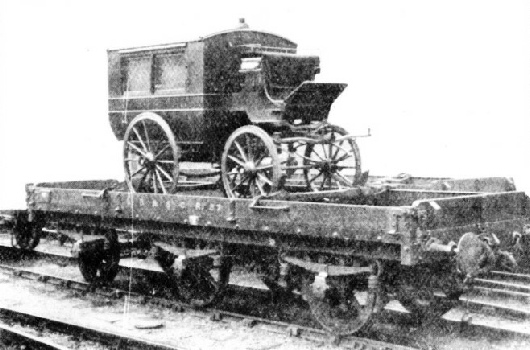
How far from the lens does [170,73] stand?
9.19 metres

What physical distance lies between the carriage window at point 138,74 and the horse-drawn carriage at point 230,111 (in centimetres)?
1

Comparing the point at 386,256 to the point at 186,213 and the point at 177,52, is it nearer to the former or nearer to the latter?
the point at 186,213

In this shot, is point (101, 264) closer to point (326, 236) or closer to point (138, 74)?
point (138, 74)

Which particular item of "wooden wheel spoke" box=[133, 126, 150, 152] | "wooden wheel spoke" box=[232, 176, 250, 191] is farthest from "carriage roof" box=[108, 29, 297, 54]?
"wooden wheel spoke" box=[232, 176, 250, 191]

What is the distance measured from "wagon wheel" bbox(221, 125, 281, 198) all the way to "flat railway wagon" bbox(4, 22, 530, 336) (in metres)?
0.02

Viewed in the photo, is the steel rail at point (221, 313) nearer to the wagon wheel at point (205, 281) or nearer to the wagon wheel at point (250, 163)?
the wagon wheel at point (205, 281)

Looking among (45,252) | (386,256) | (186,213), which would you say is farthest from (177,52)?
(45,252)

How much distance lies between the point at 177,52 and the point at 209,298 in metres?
2.92

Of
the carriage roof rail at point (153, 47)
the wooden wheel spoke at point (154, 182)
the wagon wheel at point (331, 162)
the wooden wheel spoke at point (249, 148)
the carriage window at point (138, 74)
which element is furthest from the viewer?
the carriage window at point (138, 74)

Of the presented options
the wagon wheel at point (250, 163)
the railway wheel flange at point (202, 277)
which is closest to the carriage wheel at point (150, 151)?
the wagon wheel at point (250, 163)

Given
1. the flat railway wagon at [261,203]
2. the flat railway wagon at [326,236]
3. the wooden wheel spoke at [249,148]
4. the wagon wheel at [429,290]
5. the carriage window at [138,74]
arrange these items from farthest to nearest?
1. the carriage window at [138,74]
2. the wooden wheel spoke at [249,148]
3. the wagon wheel at [429,290]
4. the flat railway wagon at [261,203]
5. the flat railway wagon at [326,236]

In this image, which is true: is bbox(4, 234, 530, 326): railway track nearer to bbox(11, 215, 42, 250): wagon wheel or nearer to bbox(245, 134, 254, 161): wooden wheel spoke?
bbox(245, 134, 254, 161): wooden wheel spoke

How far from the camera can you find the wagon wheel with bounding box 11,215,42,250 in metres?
12.0

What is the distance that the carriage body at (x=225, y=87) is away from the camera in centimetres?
869
